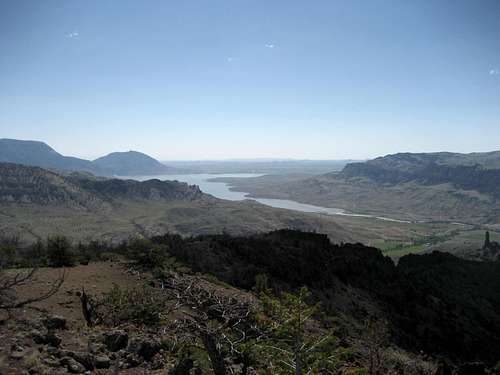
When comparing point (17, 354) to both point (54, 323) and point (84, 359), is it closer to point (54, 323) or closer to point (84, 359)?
point (84, 359)

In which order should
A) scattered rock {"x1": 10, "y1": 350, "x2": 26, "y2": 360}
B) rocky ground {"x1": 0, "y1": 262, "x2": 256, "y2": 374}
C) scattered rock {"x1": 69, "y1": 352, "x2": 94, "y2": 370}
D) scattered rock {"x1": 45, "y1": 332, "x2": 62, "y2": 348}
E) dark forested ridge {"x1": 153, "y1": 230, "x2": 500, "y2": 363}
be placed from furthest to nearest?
dark forested ridge {"x1": 153, "y1": 230, "x2": 500, "y2": 363}
scattered rock {"x1": 45, "y1": 332, "x2": 62, "y2": 348}
scattered rock {"x1": 69, "y1": 352, "x2": 94, "y2": 370}
rocky ground {"x1": 0, "y1": 262, "x2": 256, "y2": 374}
scattered rock {"x1": 10, "y1": 350, "x2": 26, "y2": 360}

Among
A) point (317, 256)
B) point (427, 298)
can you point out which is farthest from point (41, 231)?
point (427, 298)

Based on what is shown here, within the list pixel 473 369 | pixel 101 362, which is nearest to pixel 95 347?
pixel 101 362

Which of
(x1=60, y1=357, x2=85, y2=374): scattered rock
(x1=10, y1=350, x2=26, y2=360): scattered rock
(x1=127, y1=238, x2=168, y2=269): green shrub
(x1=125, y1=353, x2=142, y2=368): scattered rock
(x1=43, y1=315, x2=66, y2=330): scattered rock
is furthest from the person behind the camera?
(x1=127, y1=238, x2=168, y2=269): green shrub

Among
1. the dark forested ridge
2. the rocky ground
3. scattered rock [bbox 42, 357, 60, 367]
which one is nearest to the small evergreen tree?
the rocky ground

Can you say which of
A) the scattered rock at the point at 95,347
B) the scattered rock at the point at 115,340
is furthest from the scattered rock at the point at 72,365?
the scattered rock at the point at 115,340

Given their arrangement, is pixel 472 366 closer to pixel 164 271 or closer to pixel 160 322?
pixel 160 322

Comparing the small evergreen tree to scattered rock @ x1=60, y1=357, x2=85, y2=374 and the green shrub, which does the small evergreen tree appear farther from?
the green shrub
